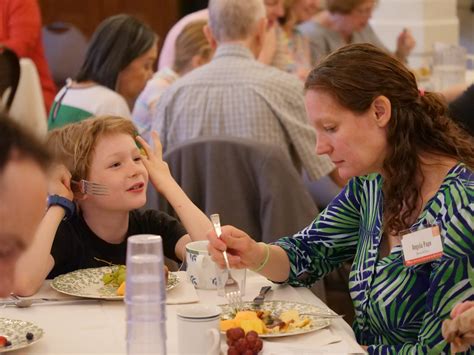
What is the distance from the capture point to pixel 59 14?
878 cm

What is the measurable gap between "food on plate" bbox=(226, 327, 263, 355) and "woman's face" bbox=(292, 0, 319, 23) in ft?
14.7

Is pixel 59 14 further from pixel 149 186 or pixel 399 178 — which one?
pixel 399 178

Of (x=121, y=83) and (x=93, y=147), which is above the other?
(x=121, y=83)

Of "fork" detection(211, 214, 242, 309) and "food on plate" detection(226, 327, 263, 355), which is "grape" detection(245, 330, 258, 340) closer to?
"food on plate" detection(226, 327, 263, 355)

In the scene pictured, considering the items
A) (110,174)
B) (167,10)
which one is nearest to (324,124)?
(110,174)

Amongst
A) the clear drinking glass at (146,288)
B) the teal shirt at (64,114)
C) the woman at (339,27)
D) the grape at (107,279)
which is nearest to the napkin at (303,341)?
the clear drinking glass at (146,288)

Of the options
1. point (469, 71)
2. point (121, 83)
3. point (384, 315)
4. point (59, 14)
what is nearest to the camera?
point (384, 315)

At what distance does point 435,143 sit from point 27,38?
4177 mm

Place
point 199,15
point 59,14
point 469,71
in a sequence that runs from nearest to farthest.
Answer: point 199,15, point 469,71, point 59,14

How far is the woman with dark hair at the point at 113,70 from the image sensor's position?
14.7 feet

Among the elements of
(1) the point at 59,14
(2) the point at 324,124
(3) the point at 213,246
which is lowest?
(3) the point at 213,246

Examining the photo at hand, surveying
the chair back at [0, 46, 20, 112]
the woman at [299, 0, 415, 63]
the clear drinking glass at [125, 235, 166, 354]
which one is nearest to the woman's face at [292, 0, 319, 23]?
the woman at [299, 0, 415, 63]

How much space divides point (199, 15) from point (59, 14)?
3.55 metres

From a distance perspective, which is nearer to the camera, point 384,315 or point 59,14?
point 384,315
